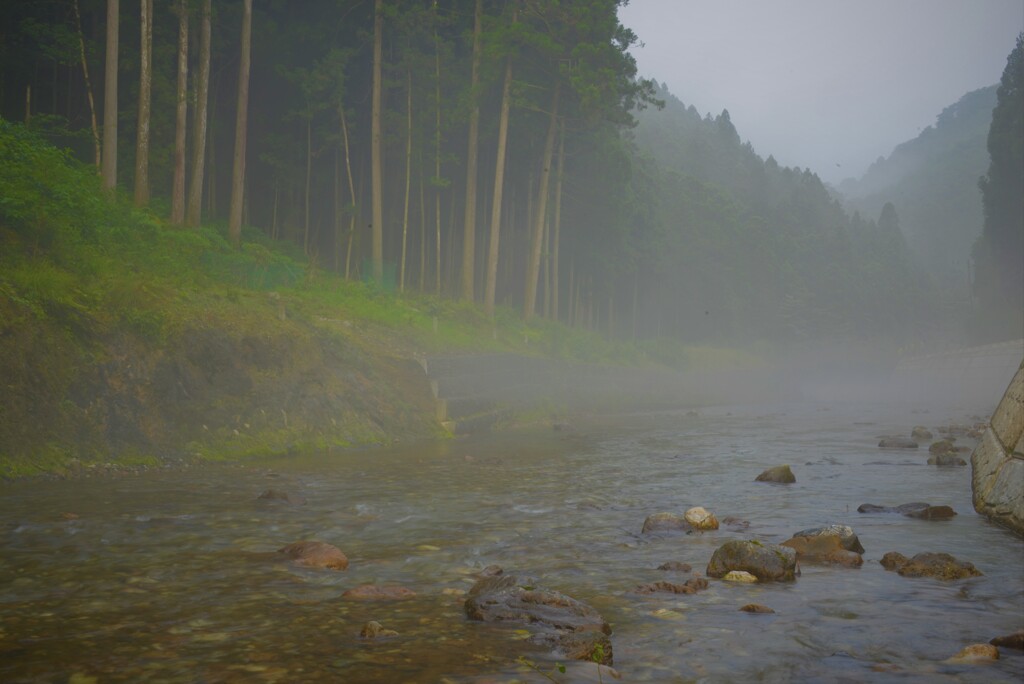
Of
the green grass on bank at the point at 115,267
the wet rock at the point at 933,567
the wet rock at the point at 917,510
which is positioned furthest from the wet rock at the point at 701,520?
the green grass on bank at the point at 115,267

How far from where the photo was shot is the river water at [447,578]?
13.0ft

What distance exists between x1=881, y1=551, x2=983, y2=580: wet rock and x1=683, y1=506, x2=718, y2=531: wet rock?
1995 millimetres

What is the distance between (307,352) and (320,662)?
1302cm

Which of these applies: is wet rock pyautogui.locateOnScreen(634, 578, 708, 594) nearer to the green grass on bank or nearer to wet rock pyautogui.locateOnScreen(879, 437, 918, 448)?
the green grass on bank

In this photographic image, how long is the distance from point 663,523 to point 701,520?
0.42 metres

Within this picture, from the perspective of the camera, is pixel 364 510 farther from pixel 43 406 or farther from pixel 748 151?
pixel 748 151

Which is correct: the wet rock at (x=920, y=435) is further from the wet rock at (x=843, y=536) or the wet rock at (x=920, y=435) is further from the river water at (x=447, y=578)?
the wet rock at (x=843, y=536)

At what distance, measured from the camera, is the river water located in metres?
3.96

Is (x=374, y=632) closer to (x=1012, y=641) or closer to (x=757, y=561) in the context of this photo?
(x=757, y=561)

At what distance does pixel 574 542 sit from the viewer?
24.0 ft

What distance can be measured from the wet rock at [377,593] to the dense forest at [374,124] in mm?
16845

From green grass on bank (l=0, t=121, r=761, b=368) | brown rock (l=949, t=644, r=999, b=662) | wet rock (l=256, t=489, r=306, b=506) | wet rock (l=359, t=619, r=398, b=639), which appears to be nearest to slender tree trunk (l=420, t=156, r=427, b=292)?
green grass on bank (l=0, t=121, r=761, b=368)

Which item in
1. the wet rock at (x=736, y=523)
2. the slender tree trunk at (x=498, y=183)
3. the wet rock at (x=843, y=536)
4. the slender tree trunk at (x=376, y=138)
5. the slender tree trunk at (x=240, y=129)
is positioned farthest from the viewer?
the slender tree trunk at (x=498, y=183)

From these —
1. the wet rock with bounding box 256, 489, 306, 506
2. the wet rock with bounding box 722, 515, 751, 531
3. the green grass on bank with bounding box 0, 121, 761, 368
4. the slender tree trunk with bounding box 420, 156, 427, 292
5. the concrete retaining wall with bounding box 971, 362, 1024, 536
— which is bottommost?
the wet rock with bounding box 256, 489, 306, 506
